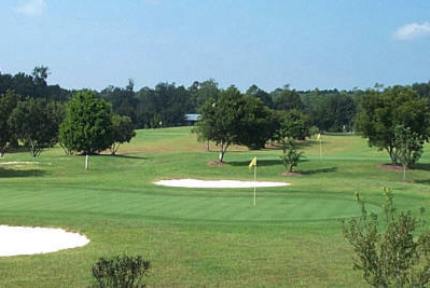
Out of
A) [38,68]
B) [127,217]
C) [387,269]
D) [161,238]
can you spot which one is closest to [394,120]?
[127,217]

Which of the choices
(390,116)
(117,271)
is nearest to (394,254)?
(117,271)

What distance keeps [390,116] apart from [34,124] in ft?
135

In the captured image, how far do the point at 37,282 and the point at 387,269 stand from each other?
7730 millimetres

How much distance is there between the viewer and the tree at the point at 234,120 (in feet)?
174

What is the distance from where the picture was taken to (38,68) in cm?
19788

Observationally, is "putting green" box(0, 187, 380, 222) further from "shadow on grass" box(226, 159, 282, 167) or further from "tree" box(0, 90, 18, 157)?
"tree" box(0, 90, 18, 157)

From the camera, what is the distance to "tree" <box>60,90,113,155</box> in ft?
192

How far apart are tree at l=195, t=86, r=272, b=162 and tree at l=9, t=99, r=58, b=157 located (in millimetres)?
26013

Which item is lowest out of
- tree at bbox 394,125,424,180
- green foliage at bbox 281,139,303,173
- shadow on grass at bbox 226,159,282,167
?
shadow on grass at bbox 226,159,282,167

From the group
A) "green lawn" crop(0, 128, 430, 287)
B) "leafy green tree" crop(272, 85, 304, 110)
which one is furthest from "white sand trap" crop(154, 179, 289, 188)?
"leafy green tree" crop(272, 85, 304, 110)

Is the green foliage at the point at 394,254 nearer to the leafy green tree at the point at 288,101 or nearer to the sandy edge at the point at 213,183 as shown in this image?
the sandy edge at the point at 213,183

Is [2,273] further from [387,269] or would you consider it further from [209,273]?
[387,269]

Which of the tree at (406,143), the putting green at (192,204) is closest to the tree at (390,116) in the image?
the tree at (406,143)

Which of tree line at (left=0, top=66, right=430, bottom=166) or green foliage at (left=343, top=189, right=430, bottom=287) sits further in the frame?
tree line at (left=0, top=66, right=430, bottom=166)
